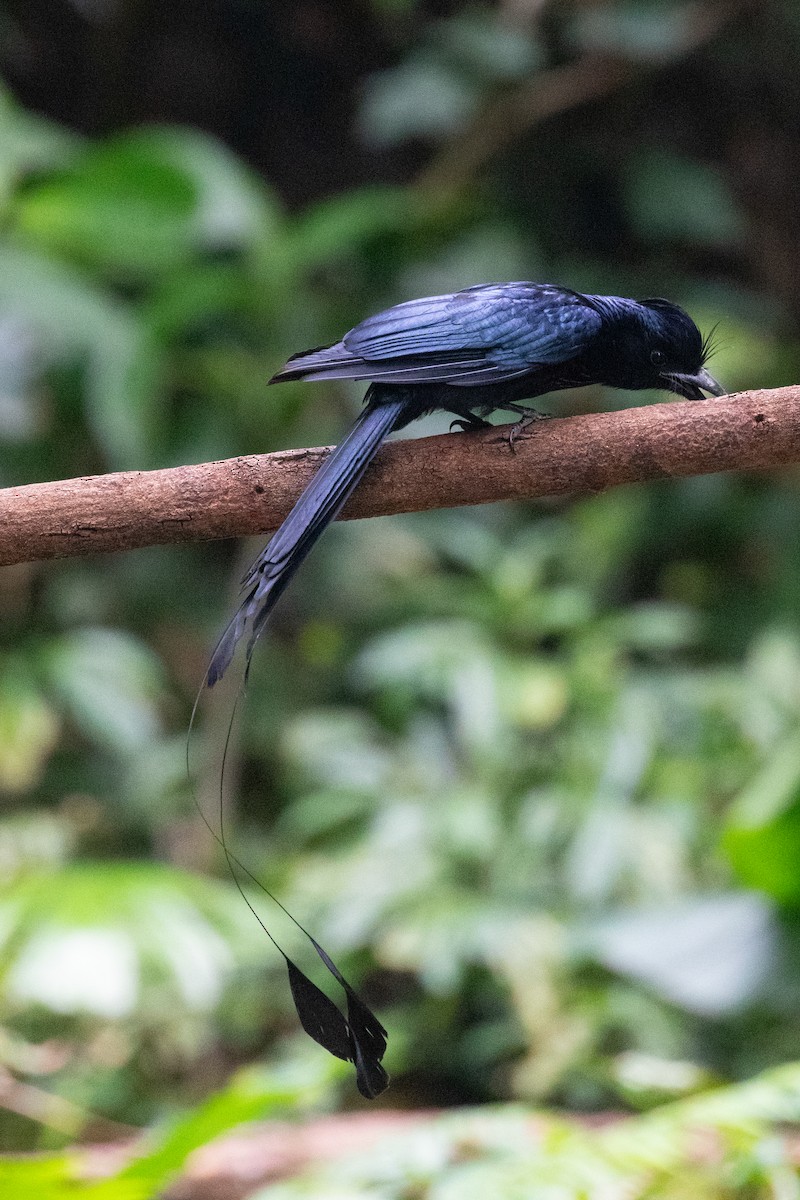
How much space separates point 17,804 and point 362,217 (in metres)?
2.53

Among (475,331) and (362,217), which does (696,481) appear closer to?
(362,217)

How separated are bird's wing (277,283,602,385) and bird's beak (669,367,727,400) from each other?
184mm

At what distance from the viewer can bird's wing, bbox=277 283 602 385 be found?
1826 millimetres

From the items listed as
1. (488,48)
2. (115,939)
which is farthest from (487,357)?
(488,48)

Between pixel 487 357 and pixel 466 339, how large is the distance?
1.7 inches

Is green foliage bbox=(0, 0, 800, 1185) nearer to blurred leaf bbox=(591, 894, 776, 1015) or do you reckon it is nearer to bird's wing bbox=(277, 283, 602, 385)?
blurred leaf bbox=(591, 894, 776, 1015)

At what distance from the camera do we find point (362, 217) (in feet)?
14.8

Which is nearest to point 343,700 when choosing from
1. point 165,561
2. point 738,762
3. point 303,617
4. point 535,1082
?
point 303,617

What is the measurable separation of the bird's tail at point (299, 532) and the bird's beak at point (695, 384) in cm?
53

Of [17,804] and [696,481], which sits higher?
[696,481]

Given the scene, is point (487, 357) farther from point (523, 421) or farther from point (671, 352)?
point (671, 352)

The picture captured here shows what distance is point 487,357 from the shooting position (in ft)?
6.20

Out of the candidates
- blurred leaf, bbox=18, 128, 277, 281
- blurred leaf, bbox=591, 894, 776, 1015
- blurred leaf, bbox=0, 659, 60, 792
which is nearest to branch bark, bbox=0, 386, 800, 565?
blurred leaf, bbox=591, 894, 776, 1015

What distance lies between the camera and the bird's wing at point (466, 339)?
1826 mm
